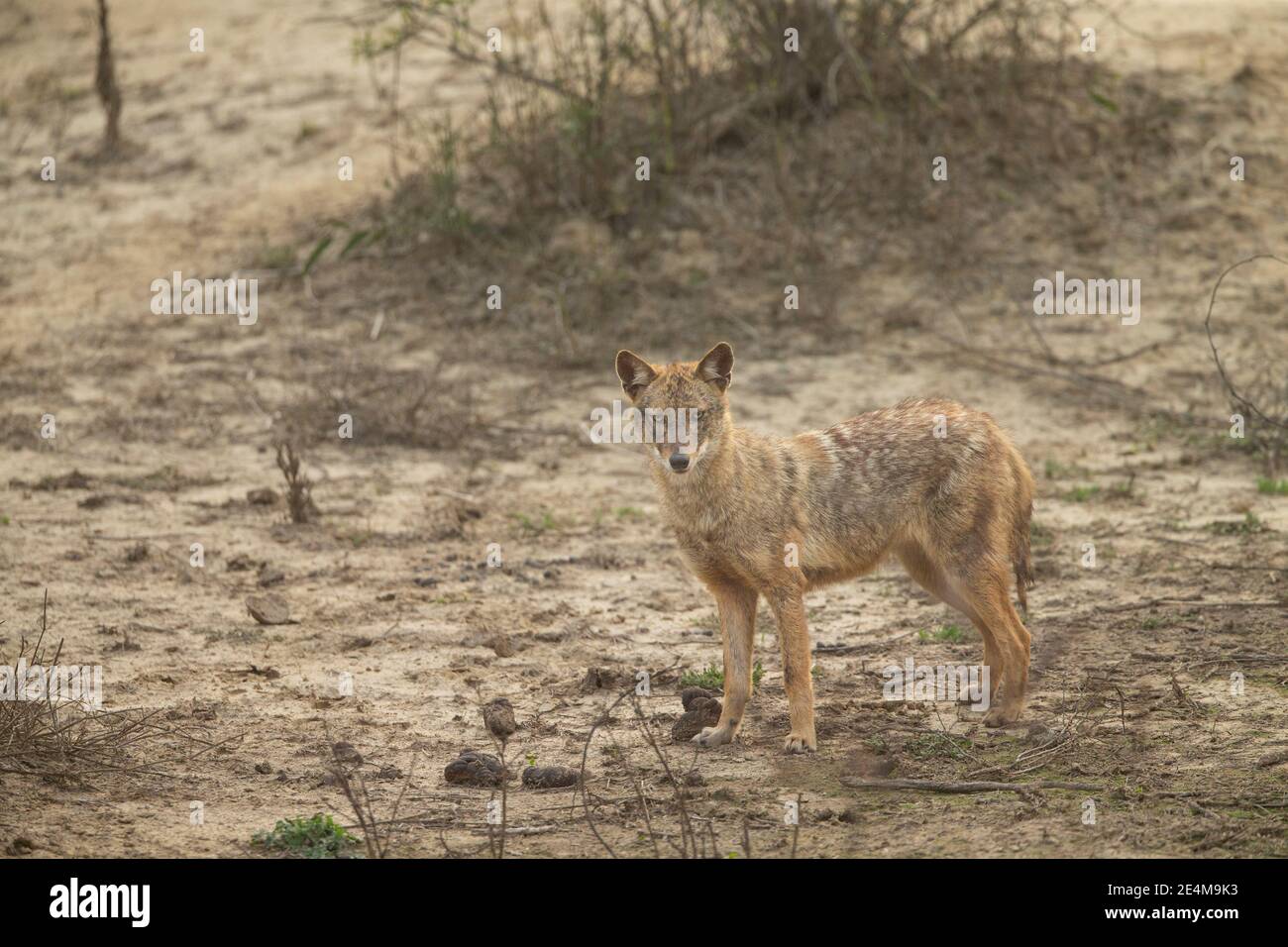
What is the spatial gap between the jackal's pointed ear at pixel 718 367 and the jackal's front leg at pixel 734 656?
40.8 inches

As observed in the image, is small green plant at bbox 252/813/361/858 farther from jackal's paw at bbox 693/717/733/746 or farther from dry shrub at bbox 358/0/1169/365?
dry shrub at bbox 358/0/1169/365

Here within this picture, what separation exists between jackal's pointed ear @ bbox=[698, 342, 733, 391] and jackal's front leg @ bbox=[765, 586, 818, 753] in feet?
3.67

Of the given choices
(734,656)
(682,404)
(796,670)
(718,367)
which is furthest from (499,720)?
(718,367)

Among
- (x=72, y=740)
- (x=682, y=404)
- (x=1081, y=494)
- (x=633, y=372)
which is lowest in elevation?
(x=72, y=740)

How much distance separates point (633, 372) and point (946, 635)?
2.40 meters

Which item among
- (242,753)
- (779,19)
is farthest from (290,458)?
(779,19)

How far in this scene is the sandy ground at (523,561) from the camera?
626cm

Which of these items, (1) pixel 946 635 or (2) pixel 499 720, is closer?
(2) pixel 499 720

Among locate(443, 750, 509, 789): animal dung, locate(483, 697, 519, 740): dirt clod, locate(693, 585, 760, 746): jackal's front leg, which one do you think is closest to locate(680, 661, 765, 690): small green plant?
locate(693, 585, 760, 746): jackal's front leg

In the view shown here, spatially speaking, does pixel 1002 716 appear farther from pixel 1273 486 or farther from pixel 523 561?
pixel 1273 486

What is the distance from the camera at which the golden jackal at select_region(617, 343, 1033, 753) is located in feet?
23.0

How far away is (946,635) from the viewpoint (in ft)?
27.1

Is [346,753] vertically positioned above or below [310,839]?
above

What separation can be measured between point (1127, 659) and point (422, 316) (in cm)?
793
